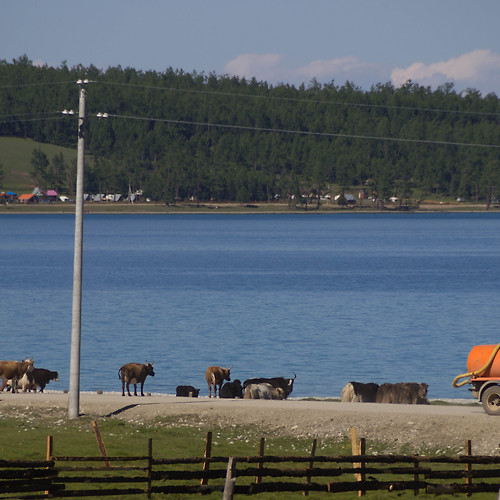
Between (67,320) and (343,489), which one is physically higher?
(343,489)

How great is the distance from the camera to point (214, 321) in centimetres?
7625

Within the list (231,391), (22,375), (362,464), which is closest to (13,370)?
(22,375)

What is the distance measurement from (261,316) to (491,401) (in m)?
53.9

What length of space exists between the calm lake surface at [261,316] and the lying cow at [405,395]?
11.9m

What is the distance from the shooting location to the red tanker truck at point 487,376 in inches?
1024

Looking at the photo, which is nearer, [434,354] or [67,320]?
[434,354]

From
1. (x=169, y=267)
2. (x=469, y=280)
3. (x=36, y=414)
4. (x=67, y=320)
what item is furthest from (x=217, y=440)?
(x=169, y=267)

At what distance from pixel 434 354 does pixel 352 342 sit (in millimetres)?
6327

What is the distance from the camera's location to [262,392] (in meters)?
33.3

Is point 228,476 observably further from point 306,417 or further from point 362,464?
point 306,417

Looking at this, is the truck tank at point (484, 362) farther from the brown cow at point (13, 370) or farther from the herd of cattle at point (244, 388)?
the brown cow at point (13, 370)

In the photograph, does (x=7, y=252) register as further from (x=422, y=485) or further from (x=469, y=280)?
(x=422, y=485)

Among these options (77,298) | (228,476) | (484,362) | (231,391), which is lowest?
(231,391)

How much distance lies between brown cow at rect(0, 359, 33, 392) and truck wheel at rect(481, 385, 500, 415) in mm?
14983
